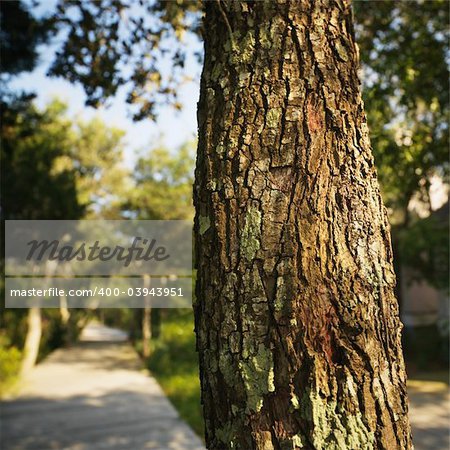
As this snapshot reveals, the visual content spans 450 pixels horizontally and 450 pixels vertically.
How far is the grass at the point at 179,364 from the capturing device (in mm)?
9613

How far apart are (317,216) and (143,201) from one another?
21066 mm

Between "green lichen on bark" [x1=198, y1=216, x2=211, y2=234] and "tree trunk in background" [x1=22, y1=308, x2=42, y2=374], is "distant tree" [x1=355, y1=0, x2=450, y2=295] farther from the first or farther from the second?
"tree trunk in background" [x1=22, y1=308, x2=42, y2=374]

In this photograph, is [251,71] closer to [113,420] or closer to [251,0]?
[251,0]

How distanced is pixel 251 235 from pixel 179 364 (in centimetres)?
1316

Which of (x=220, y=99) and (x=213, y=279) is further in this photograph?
(x=220, y=99)

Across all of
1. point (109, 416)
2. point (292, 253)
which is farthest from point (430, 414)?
point (292, 253)

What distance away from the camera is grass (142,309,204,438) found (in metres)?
9.61

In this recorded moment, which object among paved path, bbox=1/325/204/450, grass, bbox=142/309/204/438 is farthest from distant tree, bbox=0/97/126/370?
grass, bbox=142/309/204/438

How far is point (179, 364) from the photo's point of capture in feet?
46.4

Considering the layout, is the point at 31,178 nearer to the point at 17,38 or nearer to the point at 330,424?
the point at 17,38

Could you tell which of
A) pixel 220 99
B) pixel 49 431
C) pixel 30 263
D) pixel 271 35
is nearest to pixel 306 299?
pixel 220 99

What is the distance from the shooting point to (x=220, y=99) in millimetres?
1749

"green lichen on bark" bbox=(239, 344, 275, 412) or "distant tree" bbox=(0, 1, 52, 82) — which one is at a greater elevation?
"distant tree" bbox=(0, 1, 52, 82)

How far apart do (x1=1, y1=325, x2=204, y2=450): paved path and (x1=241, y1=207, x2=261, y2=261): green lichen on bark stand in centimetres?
617
